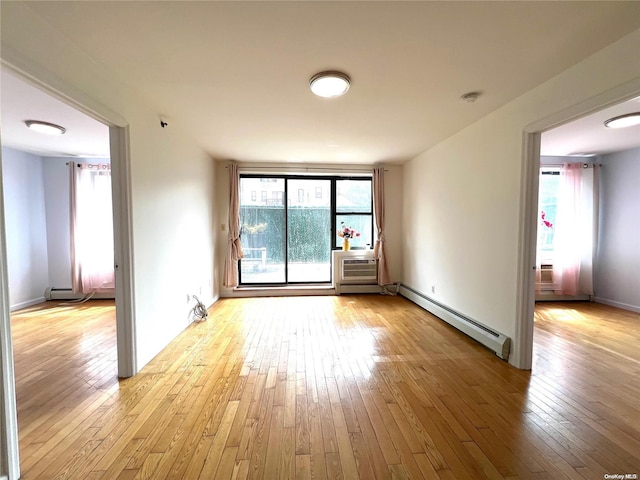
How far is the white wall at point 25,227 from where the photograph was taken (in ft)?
13.1

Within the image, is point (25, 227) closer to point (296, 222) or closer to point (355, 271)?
point (296, 222)

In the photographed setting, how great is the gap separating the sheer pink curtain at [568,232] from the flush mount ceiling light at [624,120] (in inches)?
64.0

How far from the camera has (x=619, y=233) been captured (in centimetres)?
412

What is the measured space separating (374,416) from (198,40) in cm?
262

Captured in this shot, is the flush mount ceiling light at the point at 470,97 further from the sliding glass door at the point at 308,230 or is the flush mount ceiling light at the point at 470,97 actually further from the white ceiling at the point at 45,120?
the white ceiling at the point at 45,120

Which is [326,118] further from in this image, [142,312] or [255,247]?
[255,247]

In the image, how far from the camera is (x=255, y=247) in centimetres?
511

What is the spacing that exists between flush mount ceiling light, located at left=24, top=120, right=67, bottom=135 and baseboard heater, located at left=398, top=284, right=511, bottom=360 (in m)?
5.23

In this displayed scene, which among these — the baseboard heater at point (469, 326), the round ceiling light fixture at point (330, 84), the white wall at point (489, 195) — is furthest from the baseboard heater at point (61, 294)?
the white wall at point (489, 195)

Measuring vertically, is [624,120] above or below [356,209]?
above

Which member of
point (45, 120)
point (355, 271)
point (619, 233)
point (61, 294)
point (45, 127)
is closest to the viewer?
point (45, 120)

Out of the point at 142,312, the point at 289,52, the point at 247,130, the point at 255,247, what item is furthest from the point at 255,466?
the point at 255,247

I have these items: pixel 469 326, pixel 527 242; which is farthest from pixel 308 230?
pixel 527 242

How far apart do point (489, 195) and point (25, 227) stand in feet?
21.6
